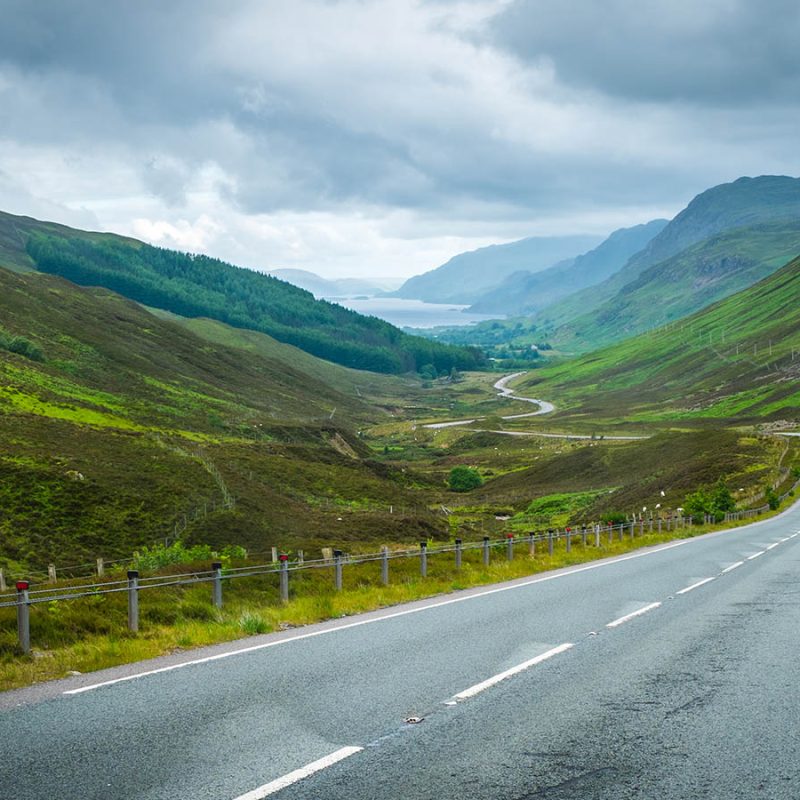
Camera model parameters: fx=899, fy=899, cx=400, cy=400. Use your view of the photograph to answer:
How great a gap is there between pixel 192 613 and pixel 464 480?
10672cm

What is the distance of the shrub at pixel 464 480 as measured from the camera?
12200 centimetres

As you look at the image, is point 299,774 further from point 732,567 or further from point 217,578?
A: point 732,567

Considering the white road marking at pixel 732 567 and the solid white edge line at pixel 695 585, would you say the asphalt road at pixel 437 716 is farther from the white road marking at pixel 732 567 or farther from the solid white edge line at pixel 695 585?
the white road marking at pixel 732 567

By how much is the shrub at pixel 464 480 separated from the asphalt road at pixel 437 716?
10526 centimetres

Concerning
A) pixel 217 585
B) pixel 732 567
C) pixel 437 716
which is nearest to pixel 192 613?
pixel 217 585

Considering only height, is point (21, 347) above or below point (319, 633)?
above

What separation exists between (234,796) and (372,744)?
179 centimetres

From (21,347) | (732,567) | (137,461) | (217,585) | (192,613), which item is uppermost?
(21,347)

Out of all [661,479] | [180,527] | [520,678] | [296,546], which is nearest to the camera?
[520,678]

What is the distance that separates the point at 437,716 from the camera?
32.2 ft

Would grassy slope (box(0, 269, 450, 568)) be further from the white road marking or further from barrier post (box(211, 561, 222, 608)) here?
the white road marking

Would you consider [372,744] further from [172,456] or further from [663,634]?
[172,456]

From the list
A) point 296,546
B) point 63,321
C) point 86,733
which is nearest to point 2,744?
point 86,733

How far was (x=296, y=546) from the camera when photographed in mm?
52250
